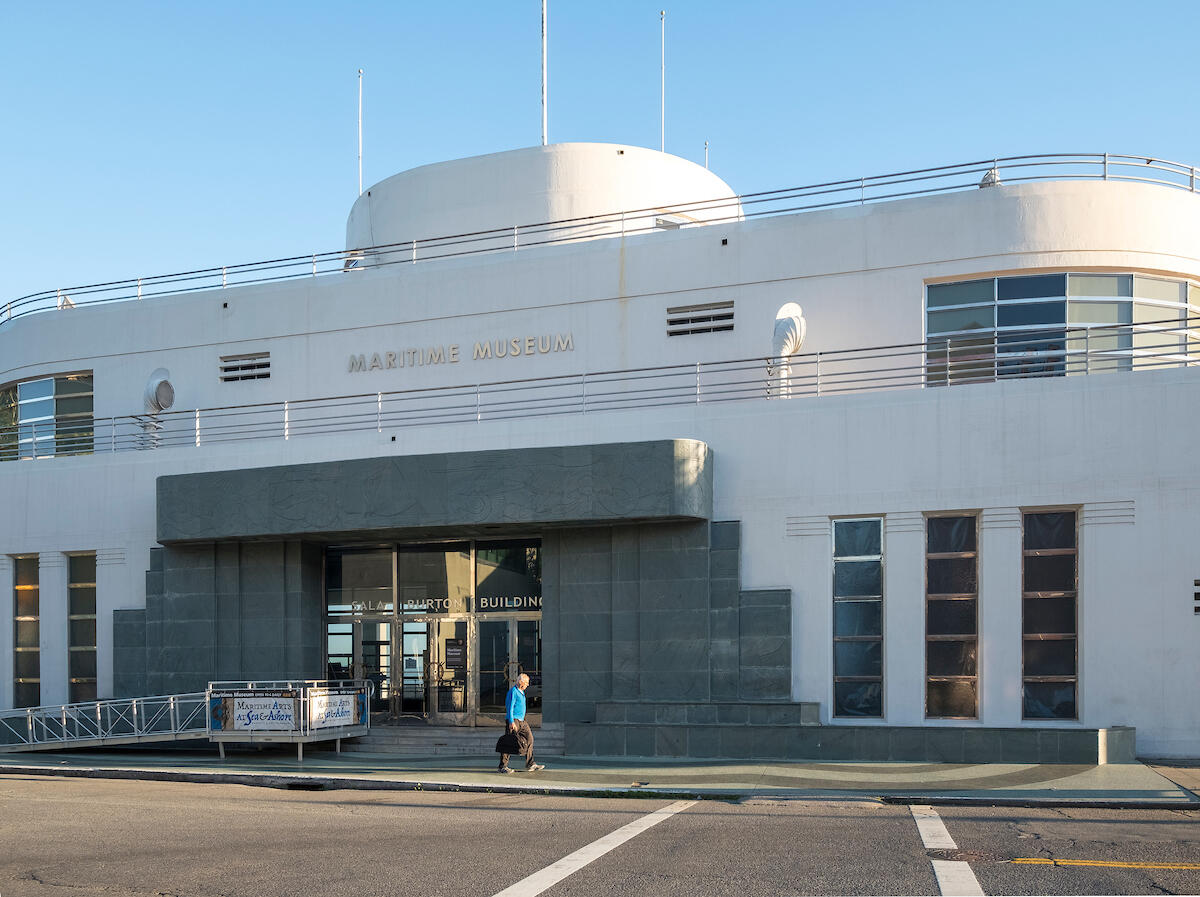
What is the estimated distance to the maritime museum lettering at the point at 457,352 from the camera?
2500 cm

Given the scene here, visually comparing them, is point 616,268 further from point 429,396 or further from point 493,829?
point 493,829

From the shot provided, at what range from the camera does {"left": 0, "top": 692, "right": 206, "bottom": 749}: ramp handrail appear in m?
22.6

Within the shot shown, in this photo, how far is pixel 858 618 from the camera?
20.8 m

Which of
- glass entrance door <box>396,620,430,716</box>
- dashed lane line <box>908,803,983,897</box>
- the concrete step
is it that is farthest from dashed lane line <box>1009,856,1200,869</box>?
glass entrance door <box>396,620,430,716</box>

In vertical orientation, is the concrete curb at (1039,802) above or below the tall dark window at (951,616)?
below

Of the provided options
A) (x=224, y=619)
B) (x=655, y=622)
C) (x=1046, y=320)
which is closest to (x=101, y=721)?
(x=224, y=619)

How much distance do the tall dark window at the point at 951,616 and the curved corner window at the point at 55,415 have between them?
18795 millimetres

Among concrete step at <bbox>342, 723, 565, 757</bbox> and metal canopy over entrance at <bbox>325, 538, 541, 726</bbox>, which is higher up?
metal canopy over entrance at <bbox>325, 538, 541, 726</bbox>

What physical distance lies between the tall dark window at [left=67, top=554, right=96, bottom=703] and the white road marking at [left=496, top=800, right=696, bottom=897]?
15.6 m

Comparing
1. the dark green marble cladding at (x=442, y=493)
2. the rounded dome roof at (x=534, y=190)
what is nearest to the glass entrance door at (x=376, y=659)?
the dark green marble cladding at (x=442, y=493)

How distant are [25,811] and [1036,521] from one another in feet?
49.3

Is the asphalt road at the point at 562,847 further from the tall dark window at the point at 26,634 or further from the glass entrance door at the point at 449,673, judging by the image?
the tall dark window at the point at 26,634

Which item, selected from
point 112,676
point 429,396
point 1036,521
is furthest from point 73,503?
point 1036,521

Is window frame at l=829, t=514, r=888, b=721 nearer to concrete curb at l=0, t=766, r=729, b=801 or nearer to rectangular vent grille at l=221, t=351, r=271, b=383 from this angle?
concrete curb at l=0, t=766, r=729, b=801
